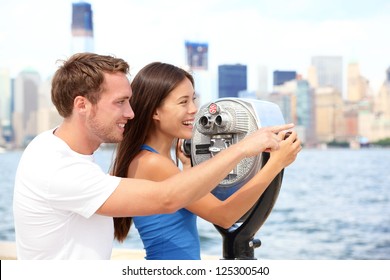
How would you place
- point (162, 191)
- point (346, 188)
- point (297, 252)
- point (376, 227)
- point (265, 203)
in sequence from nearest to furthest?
point (162, 191), point (265, 203), point (297, 252), point (376, 227), point (346, 188)

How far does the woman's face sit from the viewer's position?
1765 millimetres

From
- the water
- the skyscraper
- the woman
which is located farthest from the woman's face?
the water

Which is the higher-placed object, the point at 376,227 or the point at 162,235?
the point at 162,235

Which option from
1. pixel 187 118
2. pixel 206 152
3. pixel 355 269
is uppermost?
pixel 187 118

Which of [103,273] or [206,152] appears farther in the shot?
[206,152]

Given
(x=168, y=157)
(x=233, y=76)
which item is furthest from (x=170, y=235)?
(x=233, y=76)

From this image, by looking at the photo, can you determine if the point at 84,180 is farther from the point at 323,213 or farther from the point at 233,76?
the point at 323,213

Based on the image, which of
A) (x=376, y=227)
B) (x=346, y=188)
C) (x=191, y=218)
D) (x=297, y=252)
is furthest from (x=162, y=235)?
(x=346, y=188)

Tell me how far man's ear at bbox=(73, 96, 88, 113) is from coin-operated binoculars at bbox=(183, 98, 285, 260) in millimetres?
630

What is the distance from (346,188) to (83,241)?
25.2 m

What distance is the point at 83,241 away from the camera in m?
1.45

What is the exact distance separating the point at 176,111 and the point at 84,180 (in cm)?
46

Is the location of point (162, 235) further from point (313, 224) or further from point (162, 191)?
point (313, 224)

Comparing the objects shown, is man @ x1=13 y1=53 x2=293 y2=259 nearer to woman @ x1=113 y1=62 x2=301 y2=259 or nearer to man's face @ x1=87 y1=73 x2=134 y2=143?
man's face @ x1=87 y1=73 x2=134 y2=143
